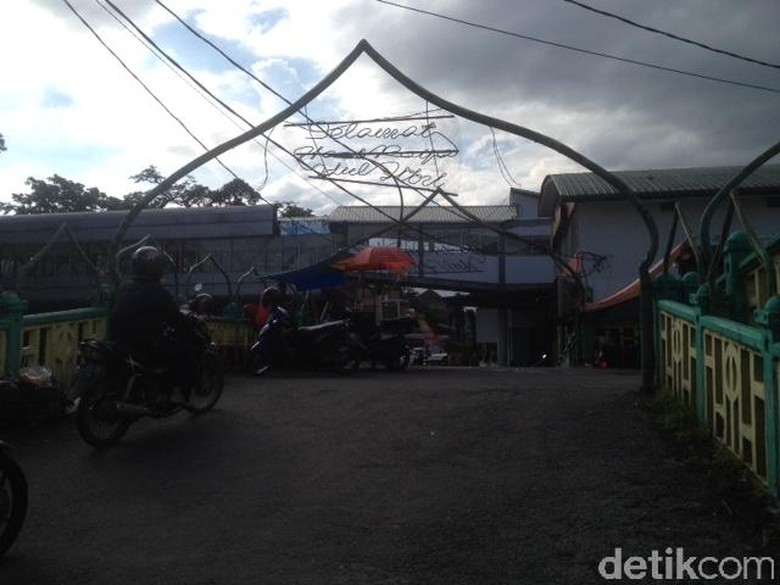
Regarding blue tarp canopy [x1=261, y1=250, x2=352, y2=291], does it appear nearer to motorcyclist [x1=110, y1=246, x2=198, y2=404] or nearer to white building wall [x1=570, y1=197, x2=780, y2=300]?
motorcyclist [x1=110, y1=246, x2=198, y2=404]

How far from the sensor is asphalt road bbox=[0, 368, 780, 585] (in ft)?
12.2

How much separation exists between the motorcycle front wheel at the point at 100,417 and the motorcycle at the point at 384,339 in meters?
7.25

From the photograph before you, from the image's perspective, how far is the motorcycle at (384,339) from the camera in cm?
1347

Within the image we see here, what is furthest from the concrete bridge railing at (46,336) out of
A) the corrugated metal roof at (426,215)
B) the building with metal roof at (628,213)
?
the corrugated metal roof at (426,215)

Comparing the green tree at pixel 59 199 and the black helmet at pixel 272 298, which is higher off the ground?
the green tree at pixel 59 199

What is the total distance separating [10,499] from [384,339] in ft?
32.1

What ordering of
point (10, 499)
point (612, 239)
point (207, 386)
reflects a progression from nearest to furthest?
1. point (10, 499)
2. point (207, 386)
3. point (612, 239)

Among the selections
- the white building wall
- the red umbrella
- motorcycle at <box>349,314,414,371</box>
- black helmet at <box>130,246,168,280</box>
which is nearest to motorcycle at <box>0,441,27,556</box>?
black helmet at <box>130,246,168,280</box>

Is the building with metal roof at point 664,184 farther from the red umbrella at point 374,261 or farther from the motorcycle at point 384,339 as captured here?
the motorcycle at point 384,339

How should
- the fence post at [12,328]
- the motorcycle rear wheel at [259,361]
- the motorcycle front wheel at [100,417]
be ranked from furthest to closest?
the motorcycle rear wheel at [259,361] < the fence post at [12,328] < the motorcycle front wheel at [100,417]

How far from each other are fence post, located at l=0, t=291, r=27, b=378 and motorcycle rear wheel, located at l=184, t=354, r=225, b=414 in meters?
1.51

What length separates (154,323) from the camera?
649cm

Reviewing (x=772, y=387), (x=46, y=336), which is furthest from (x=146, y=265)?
(x=772, y=387)

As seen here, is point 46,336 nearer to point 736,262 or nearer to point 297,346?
point 297,346
